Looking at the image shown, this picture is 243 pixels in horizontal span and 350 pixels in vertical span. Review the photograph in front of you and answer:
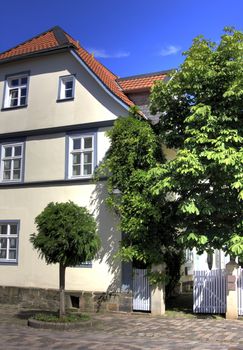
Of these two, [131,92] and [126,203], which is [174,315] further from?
[131,92]

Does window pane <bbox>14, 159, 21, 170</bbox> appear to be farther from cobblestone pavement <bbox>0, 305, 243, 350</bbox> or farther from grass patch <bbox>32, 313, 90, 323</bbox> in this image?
grass patch <bbox>32, 313, 90, 323</bbox>

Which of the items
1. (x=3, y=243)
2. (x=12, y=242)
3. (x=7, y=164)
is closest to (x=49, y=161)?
(x=7, y=164)

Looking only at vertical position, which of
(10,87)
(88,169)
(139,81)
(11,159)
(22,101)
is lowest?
(88,169)

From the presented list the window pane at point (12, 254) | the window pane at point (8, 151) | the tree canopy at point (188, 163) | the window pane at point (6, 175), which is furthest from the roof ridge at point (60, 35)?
the window pane at point (12, 254)

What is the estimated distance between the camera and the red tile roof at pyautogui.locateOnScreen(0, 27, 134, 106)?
16562 mm

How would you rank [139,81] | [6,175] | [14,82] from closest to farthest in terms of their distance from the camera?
[6,175] < [139,81] < [14,82]

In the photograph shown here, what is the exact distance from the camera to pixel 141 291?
1426 centimetres

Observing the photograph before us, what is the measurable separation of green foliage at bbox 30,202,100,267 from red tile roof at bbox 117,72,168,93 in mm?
6418

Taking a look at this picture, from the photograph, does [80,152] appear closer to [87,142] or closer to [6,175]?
[87,142]

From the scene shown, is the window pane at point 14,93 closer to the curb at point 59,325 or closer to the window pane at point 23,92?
the window pane at point 23,92

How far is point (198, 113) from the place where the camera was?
12742mm

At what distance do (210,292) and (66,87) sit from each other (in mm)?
8778

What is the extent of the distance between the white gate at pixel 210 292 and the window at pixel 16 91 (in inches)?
367

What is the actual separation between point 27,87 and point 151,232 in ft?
25.2
